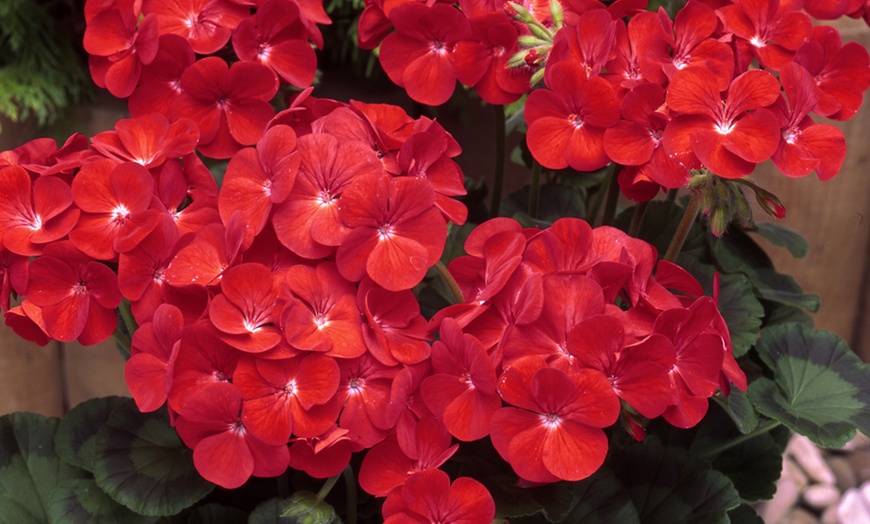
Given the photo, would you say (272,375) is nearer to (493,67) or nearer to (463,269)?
(463,269)

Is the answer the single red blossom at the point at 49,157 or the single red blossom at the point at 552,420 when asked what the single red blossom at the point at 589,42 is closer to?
the single red blossom at the point at 552,420

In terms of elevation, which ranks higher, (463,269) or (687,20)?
(687,20)

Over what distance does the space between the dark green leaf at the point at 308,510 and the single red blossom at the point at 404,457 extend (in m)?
0.06

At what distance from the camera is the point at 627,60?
79 cm

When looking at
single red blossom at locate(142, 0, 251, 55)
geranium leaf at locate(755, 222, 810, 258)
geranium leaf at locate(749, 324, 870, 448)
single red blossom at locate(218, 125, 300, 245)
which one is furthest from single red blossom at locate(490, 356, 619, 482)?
geranium leaf at locate(755, 222, 810, 258)

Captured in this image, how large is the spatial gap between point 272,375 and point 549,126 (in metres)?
0.33

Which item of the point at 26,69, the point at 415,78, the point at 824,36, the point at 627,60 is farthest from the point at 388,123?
the point at 26,69

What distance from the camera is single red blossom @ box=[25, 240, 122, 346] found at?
2.27 ft

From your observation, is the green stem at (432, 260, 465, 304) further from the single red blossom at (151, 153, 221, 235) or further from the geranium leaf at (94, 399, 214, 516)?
the geranium leaf at (94, 399, 214, 516)

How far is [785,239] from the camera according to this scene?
48.4 inches

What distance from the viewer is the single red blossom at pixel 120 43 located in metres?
0.83

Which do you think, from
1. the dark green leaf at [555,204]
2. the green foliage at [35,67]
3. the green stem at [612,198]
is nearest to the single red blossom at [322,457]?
the green stem at [612,198]

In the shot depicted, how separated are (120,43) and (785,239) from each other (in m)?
0.89

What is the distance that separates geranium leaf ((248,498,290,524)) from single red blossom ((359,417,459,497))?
0.13 metres
